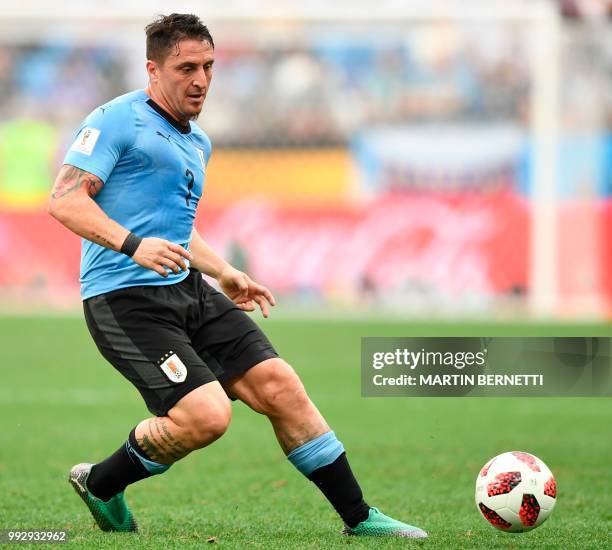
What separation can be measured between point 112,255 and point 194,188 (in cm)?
47

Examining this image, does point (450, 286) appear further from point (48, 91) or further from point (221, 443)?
point (221, 443)

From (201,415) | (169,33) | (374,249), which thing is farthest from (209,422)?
(374,249)

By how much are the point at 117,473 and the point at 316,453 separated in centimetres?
88

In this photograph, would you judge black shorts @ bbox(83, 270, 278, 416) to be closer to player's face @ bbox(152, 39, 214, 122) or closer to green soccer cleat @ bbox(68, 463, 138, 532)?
green soccer cleat @ bbox(68, 463, 138, 532)

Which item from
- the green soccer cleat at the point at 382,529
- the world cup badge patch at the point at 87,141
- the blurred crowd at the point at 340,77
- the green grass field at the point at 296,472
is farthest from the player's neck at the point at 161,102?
the blurred crowd at the point at 340,77

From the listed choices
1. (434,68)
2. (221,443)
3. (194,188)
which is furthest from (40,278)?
(194,188)

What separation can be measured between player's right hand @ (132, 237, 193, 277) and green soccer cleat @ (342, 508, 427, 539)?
1.45 m

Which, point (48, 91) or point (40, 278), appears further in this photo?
point (48, 91)

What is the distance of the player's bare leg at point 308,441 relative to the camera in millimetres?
5312

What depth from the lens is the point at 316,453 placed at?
210 inches

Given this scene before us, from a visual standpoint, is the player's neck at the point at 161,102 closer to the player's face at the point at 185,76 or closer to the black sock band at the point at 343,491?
the player's face at the point at 185,76

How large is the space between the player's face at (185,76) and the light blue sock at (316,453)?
155 cm

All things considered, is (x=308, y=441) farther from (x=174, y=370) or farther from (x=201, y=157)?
(x=201, y=157)

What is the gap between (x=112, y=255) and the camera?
17.1ft
